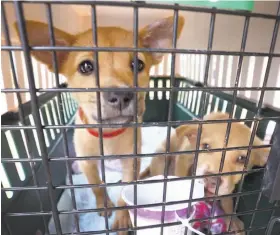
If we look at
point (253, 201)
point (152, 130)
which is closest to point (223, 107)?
point (152, 130)

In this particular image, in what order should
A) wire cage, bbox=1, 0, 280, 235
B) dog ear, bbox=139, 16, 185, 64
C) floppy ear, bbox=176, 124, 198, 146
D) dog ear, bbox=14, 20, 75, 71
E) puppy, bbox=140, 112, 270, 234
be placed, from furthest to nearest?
floppy ear, bbox=176, 124, 198, 146
puppy, bbox=140, 112, 270, 234
dog ear, bbox=139, 16, 185, 64
dog ear, bbox=14, 20, 75, 71
wire cage, bbox=1, 0, 280, 235

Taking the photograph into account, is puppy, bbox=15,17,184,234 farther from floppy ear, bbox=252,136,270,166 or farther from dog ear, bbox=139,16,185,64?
floppy ear, bbox=252,136,270,166

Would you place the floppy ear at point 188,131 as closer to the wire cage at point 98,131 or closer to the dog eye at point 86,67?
the wire cage at point 98,131

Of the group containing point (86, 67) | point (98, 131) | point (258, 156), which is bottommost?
point (98, 131)

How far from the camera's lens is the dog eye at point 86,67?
2.29ft

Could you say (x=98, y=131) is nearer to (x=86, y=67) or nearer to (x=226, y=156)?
(x=86, y=67)

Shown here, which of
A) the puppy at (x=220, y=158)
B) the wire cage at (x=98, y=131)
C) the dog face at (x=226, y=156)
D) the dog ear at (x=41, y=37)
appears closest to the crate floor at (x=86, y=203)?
the wire cage at (x=98, y=131)

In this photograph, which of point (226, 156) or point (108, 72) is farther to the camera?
point (226, 156)

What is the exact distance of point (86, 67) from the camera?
→ 2.30ft

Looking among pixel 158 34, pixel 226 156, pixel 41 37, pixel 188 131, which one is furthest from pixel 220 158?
pixel 41 37

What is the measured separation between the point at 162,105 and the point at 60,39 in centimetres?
122

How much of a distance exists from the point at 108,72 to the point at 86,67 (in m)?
0.10

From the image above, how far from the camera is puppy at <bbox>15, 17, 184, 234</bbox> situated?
0.54 m

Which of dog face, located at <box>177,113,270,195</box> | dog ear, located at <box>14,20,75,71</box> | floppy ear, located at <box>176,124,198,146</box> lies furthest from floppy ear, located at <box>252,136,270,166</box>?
dog ear, located at <box>14,20,75,71</box>
